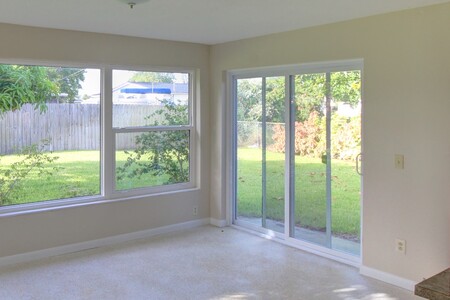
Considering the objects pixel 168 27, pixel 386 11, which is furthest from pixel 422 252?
pixel 168 27

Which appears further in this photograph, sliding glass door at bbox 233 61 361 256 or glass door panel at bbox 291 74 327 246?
glass door panel at bbox 291 74 327 246

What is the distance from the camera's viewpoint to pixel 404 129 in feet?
12.0

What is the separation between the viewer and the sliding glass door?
424cm

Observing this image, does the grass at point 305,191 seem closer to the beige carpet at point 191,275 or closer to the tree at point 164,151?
the beige carpet at point 191,275

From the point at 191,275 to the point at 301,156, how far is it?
5.42 feet

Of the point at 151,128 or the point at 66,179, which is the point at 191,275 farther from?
the point at 151,128

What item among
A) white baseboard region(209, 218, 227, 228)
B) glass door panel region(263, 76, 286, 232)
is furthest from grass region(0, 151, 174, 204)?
glass door panel region(263, 76, 286, 232)

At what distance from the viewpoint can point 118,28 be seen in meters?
4.42

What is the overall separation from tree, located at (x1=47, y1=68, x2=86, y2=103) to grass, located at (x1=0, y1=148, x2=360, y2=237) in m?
0.60

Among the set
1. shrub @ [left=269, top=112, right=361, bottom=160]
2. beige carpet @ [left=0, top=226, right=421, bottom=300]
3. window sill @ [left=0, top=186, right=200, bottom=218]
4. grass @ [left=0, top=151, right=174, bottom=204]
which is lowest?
beige carpet @ [left=0, top=226, right=421, bottom=300]

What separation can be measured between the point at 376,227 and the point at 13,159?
11.2ft

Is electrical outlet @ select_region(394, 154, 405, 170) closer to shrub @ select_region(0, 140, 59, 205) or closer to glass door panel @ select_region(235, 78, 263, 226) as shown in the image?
glass door panel @ select_region(235, 78, 263, 226)

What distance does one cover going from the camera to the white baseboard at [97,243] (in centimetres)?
429

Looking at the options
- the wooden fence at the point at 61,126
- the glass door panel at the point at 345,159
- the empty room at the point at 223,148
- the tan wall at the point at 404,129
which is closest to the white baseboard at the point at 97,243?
the empty room at the point at 223,148
